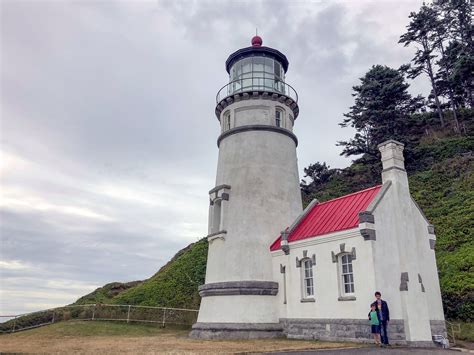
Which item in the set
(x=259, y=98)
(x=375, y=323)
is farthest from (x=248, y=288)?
(x=259, y=98)

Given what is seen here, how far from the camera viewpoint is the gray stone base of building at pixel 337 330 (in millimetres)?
12898

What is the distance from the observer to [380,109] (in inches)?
1464

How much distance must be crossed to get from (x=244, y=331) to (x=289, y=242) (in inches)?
169

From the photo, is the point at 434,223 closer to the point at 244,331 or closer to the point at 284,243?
the point at 284,243

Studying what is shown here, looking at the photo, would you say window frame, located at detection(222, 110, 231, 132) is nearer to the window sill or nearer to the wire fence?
the window sill

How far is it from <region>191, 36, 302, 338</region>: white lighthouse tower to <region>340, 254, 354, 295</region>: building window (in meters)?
3.85

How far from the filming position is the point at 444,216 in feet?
81.5

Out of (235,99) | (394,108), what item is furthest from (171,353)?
(394,108)

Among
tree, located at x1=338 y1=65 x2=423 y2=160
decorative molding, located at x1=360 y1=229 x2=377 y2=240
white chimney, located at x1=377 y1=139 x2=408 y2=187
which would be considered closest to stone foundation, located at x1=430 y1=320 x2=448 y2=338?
decorative molding, located at x1=360 y1=229 x2=377 y2=240

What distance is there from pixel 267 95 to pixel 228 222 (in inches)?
276

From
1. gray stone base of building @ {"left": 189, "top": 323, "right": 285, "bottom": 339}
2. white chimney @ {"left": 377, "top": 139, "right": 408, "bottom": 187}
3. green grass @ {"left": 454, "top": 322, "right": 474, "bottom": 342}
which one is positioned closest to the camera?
green grass @ {"left": 454, "top": 322, "right": 474, "bottom": 342}

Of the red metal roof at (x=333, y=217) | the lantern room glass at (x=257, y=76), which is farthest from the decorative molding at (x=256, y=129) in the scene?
the red metal roof at (x=333, y=217)

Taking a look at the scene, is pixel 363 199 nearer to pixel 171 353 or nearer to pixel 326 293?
pixel 326 293

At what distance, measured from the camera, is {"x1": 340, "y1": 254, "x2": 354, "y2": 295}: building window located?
46.4 feet
